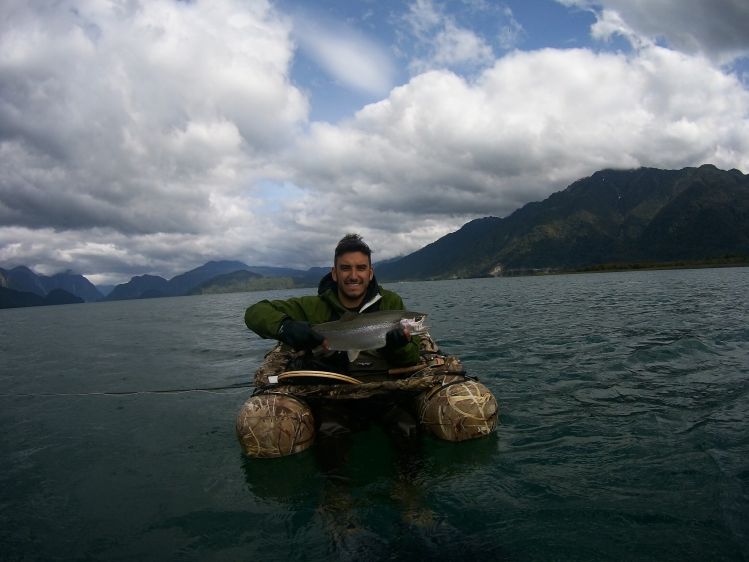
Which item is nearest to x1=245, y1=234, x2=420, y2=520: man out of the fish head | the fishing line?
the fish head

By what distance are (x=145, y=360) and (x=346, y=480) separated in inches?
729

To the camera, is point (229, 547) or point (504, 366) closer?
point (229, 547)

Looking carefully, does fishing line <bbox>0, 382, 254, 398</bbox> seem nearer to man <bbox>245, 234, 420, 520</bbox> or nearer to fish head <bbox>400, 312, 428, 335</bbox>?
man <bbox>245, 234, 420, 520</bbox>

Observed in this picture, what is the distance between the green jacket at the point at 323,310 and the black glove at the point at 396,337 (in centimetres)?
44

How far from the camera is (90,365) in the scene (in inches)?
802

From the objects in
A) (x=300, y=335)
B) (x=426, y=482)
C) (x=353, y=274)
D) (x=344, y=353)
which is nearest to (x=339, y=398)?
(x=344, y=353)

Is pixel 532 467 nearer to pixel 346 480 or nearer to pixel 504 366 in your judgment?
pixel 346 480

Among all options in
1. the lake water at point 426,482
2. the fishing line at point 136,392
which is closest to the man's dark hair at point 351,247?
the lake water at point 426,482

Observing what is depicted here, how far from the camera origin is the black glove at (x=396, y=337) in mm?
7000

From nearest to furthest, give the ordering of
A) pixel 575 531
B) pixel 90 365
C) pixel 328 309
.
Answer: pixel 575 531 < pixel 328 309 < pixel 90 365

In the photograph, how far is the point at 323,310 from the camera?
27.1 ft

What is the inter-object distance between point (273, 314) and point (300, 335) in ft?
2.98

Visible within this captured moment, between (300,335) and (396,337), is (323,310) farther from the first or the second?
(396,337)

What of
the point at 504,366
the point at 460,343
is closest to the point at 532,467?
the point at 504,366
